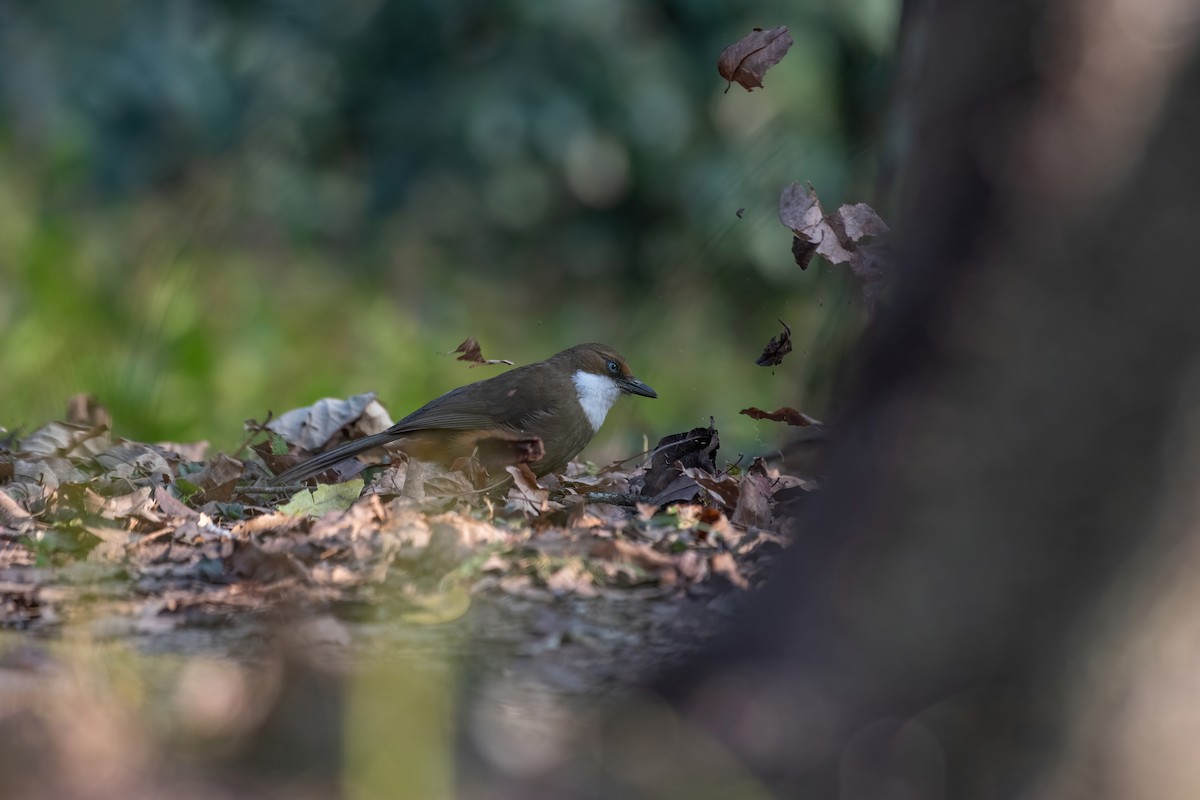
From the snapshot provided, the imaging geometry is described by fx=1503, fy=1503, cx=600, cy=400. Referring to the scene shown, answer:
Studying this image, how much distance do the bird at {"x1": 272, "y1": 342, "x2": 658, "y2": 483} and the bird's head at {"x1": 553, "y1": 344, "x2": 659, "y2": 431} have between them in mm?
113

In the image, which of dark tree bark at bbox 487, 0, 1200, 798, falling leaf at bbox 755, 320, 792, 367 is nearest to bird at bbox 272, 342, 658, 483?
falling leaf at bbox 755, 320, 792, 367

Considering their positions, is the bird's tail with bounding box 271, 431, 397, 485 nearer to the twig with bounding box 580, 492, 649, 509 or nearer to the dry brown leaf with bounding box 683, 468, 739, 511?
the twig with bounding box 580, 492, 649, 509

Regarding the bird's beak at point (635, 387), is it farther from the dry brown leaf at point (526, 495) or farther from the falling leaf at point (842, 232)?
the falling leaf at point (842, 232)

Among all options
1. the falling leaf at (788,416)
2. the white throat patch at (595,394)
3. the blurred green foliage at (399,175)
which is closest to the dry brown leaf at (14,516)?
the falling leaf at (788,416)

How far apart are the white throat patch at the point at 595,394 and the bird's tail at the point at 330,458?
34.3 inches

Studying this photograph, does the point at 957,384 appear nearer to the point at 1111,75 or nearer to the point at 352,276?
the point at 1111,75

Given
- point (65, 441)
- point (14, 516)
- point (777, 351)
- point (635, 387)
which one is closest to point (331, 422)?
point (65, 441)

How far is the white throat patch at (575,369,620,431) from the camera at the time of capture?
657 centimetres

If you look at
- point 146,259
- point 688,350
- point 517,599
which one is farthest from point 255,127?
point 517,599

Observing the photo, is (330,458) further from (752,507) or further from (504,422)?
(752,507)

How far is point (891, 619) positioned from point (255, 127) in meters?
8.59

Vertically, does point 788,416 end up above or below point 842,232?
below

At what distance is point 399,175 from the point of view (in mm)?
11156

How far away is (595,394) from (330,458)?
1374 millimetres
